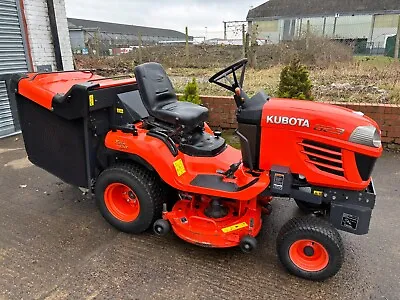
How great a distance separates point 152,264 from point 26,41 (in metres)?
4.92

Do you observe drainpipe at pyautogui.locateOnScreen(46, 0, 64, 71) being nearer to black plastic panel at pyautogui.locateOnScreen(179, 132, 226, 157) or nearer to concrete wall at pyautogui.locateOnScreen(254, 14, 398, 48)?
black plastic panel at pyautogui.locateOnScreen(179, 132, 226, 157)

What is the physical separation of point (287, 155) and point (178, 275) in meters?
1.14

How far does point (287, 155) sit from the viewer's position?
7.68 ft

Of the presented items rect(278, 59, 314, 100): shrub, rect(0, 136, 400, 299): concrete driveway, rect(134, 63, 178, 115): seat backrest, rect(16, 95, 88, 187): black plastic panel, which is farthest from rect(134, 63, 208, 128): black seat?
rect(278, 59, 314, 100): shrub

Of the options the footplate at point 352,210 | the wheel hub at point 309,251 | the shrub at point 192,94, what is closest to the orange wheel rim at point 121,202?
the wheel hub at point 309,251

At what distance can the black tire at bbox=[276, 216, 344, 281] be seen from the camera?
2227 mm

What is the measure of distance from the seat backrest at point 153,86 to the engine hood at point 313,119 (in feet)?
3.33

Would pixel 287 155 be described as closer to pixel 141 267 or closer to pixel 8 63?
pixel 141 267

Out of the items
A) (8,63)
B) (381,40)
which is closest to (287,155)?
(8,63)

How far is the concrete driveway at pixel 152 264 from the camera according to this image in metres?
2.24

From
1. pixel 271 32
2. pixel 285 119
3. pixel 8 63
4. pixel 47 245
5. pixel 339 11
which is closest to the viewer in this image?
pixel 285 119

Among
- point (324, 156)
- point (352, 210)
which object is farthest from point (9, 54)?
point (352, 210)

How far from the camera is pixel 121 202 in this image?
303 cm

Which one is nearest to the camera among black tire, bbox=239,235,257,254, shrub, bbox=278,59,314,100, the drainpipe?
black tire, bbox=239,235,257,254
